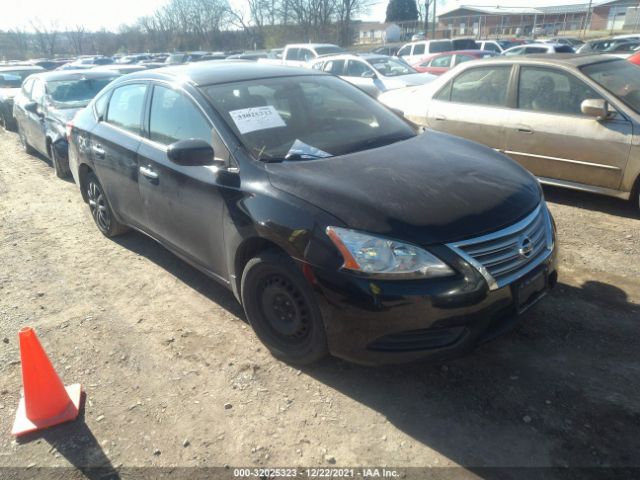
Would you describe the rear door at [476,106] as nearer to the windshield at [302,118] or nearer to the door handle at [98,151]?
the windshield at [302,118]

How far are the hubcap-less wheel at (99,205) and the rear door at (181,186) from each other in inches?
47.3

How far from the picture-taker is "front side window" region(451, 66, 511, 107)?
573cm

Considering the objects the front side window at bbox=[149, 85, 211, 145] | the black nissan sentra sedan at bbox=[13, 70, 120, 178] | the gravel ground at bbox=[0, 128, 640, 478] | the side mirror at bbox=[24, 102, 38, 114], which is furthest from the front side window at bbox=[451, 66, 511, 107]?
the side mirror at bbox=[24, 102, 38, 114]

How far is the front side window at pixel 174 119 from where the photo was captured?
3.35 meters

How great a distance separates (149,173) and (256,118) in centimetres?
104

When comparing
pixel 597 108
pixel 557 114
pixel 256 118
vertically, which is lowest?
pixel 557 114

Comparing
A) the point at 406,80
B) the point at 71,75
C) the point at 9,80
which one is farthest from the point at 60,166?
the point at 9,80

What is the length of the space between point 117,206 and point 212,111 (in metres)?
1.82

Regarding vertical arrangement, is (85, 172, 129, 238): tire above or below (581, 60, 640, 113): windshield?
below

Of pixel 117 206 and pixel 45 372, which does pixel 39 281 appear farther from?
pixel 45 372

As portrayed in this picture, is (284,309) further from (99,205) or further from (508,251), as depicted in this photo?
(99,205)

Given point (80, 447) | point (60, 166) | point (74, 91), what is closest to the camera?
point (80, 447)

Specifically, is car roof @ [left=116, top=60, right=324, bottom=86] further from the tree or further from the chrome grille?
the tree

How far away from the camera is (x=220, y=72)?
3766mm
